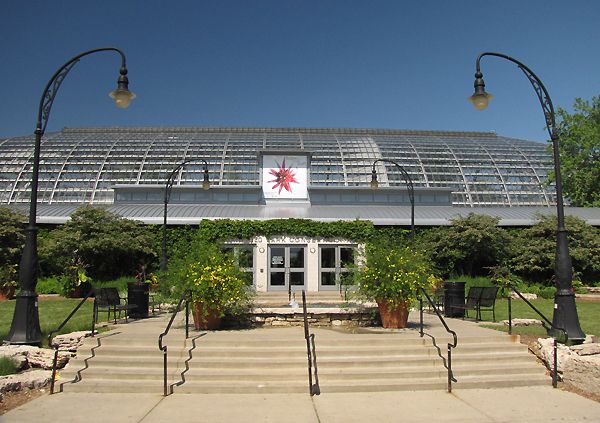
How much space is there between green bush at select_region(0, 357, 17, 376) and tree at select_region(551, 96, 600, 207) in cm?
3299

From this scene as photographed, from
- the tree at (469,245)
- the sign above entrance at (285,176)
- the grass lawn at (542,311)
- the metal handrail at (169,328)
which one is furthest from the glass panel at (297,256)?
the metal handrail at (169,328)

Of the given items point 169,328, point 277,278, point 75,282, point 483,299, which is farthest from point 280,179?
point 169,328

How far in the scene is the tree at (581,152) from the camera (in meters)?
32.6

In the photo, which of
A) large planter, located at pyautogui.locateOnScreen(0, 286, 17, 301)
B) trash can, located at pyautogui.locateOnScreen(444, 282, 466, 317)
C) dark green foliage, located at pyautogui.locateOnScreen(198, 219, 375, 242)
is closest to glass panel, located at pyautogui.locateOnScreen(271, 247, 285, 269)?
dark green foliage, located at pyautogui.locateOnScreen(198, 219, 375, 242)

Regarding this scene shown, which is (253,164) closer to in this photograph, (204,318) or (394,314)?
(204,318)

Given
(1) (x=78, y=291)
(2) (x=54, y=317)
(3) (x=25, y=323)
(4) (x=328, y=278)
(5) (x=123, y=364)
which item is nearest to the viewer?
(5) (x=123, y=364)

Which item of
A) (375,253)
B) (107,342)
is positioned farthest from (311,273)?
(107,342)

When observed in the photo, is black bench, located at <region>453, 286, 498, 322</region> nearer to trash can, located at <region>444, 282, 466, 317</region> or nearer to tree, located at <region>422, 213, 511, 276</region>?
trash can, located at <region>444, 282, 466, 317</region>

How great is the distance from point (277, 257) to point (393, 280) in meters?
15.9

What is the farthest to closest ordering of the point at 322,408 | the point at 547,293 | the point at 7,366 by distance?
1. the point at 547,293
2. the point at 7,366
3. the point at 322,408

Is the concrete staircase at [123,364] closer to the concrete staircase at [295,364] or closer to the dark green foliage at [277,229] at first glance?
the concrete staircase at [295,364]

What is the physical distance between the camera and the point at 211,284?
38.3 feet

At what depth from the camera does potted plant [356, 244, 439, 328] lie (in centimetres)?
1230

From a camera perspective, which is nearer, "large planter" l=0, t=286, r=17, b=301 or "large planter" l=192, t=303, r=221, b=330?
"large planter" l=192, t=303, r=221, b=330
